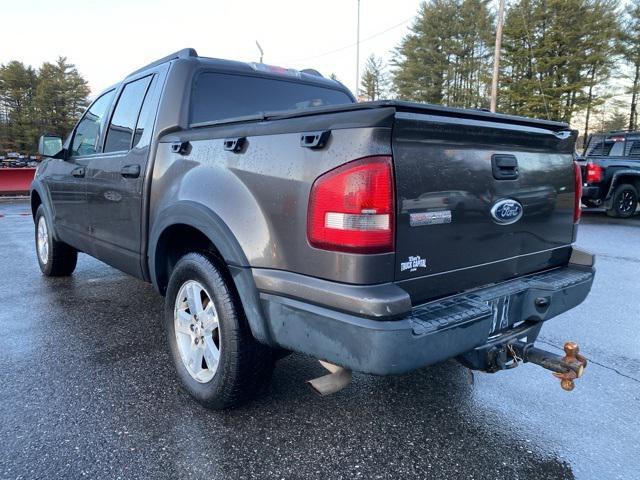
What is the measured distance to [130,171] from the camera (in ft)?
10.4

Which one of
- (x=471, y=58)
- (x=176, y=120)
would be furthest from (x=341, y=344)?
(x=471, y=58)

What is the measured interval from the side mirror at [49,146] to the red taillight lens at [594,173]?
11329 mm

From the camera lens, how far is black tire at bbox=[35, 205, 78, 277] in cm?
509

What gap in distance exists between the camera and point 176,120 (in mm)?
3004

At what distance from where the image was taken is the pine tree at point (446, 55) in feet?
130

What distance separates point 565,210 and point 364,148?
159cm

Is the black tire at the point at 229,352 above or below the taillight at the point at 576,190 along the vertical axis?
below

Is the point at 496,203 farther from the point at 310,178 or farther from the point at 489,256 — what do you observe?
the point at 310,178

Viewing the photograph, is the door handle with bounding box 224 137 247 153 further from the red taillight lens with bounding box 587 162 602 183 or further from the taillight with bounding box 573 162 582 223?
the red taillight lens with bounding box 587 162 602 183

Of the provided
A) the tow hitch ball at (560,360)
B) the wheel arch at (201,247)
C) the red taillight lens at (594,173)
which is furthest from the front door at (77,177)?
the red taillight lens at (594,173)

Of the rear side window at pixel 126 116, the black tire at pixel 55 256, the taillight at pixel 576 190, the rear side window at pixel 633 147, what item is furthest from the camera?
the rear side window at pixel 633 147

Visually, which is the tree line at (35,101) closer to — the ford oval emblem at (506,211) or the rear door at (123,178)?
the rear door at (123,178)

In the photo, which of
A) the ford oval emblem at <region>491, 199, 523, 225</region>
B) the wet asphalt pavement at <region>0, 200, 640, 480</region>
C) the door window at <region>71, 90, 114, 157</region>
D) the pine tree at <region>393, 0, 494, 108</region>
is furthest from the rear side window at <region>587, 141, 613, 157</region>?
the pine tree at <region>393, 0, 494, 108</region>

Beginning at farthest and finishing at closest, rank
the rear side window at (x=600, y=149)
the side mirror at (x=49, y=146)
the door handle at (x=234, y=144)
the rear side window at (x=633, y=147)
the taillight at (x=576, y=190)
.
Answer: the rear side window at (x=600, y=149)
the rear side window at (x=633, y=147)
the side mirror at (x=49, y=146)
the taillight at (x=576, y=190)
the door handle at (x=234, y=144)
